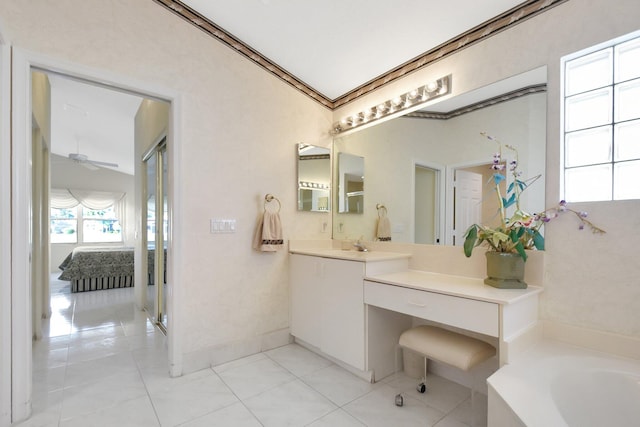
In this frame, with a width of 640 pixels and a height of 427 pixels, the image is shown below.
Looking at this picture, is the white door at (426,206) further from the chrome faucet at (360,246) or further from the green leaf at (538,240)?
the green leaf at (538,240)

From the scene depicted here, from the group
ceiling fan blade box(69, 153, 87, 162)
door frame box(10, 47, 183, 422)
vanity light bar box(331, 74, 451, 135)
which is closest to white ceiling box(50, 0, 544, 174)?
vanity light bar box(331, 74, 451, 135)

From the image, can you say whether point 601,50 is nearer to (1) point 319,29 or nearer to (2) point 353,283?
(1) point 319,29

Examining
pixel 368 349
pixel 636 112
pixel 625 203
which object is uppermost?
pixel 636 112

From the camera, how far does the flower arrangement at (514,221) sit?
161cm

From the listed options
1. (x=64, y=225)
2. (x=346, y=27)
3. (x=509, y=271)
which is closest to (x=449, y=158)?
(x=509, y=271)

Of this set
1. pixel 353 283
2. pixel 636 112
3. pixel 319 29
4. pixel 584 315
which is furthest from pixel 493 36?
pixel 353 283

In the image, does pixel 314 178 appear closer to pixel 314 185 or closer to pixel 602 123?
pixel 314 185

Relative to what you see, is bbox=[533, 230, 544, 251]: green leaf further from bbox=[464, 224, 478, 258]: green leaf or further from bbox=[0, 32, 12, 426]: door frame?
bbox=[0, 32, 12, 426]: door frame

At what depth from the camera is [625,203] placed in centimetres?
144

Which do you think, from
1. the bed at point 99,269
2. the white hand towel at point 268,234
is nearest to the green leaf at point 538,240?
the white hand towel at point 268,234

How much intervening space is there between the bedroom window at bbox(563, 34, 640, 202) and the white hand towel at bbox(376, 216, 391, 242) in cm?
123

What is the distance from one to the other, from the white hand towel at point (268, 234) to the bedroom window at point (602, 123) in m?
2.00

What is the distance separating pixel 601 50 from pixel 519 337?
1.55m

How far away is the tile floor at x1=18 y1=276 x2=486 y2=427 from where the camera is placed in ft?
5.57
